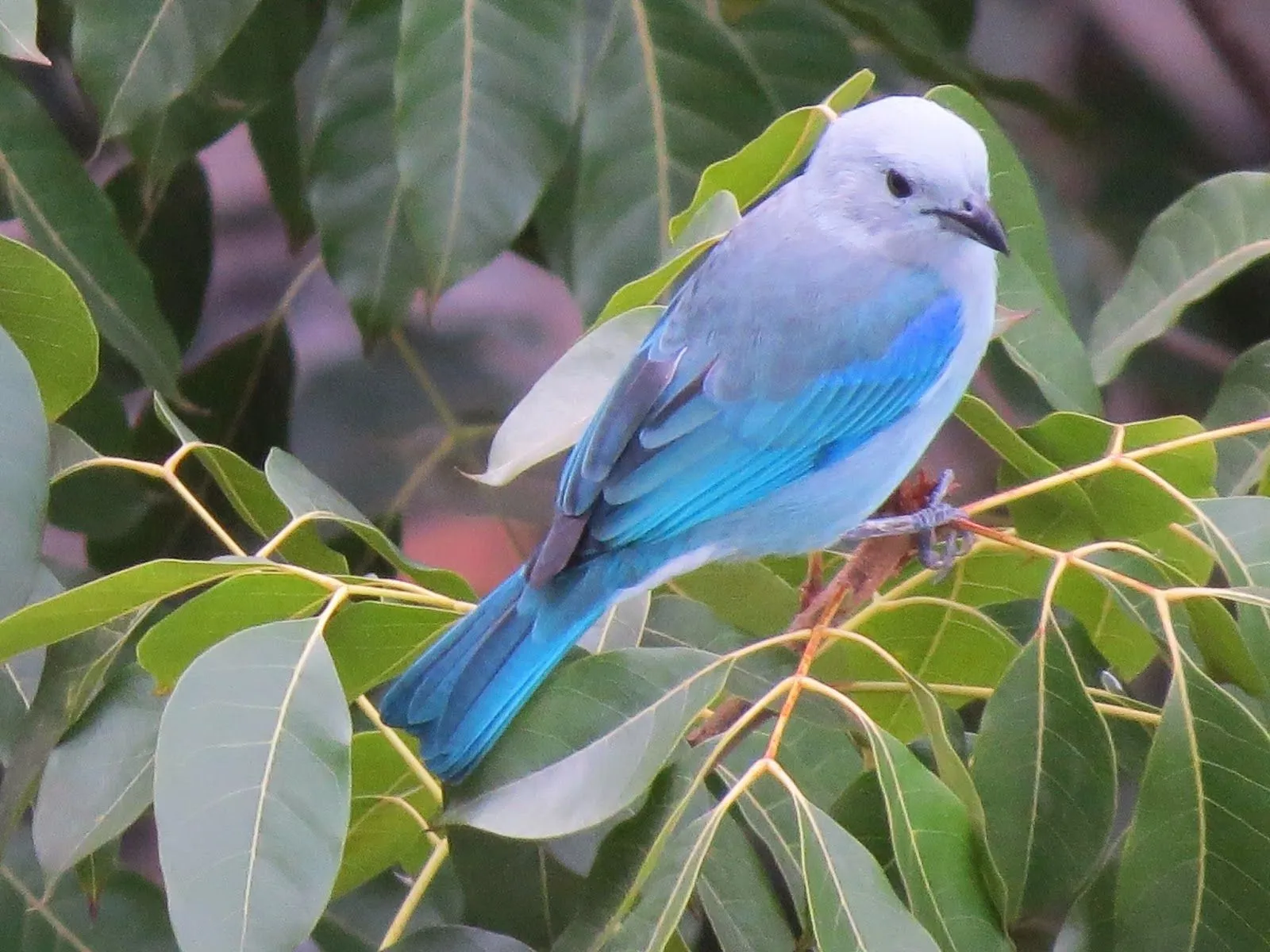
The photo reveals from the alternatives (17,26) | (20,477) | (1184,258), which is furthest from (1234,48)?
(20,477)

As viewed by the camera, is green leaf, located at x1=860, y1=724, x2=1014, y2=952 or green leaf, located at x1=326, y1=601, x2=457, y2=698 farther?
green leaf, located at x1=326, y1=601, x2=457, y2=698

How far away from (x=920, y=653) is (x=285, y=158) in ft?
3.84

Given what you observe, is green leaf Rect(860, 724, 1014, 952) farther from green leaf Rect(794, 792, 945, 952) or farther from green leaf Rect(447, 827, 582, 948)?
green leaf Rect(447, 827, 582, 948)

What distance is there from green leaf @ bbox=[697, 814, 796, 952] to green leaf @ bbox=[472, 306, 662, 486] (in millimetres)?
294

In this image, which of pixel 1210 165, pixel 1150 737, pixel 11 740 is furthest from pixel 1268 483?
pixel 1210 165

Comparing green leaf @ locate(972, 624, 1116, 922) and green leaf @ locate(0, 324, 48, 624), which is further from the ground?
green leaf @ locate(0, 324, 48, 624)

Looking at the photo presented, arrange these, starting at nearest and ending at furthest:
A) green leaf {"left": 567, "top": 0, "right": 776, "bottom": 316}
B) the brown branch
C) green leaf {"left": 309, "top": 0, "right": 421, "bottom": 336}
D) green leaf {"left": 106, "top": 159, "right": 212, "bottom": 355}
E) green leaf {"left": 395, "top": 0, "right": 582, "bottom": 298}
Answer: green leaf {"left": 395, "top": 0, "right": 582, "bottom": 298} < green leaf {"left": 567, "top": 0, "right": 776, "bottom": 316} < green leaf {"left": 309, "top": 0, "right": 421, "bottom": 336} < green leaf {"left": 106, "top": 159, "right": 212, "bottom": 355} < the brown branch

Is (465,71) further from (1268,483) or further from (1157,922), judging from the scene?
(1157,922)

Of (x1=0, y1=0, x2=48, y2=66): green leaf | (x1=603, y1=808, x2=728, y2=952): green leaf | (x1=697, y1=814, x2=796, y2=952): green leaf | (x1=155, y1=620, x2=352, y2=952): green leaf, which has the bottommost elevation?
(x1=697, y1=814, x2=796, y2=952): green leaf

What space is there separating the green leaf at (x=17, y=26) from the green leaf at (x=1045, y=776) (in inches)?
31.2

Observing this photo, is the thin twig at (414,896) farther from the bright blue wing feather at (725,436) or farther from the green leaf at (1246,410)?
the green leaf at (1246,410)

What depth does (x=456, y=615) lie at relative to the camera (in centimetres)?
101

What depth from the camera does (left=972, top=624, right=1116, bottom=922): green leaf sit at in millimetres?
909

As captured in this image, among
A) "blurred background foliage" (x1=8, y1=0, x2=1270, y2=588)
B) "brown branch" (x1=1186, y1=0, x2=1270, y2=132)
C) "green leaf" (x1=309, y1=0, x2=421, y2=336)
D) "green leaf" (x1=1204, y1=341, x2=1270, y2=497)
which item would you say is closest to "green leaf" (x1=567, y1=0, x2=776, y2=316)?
"blurred background foliage" (x1=8, y1=0, x2=1270, y2=588)
